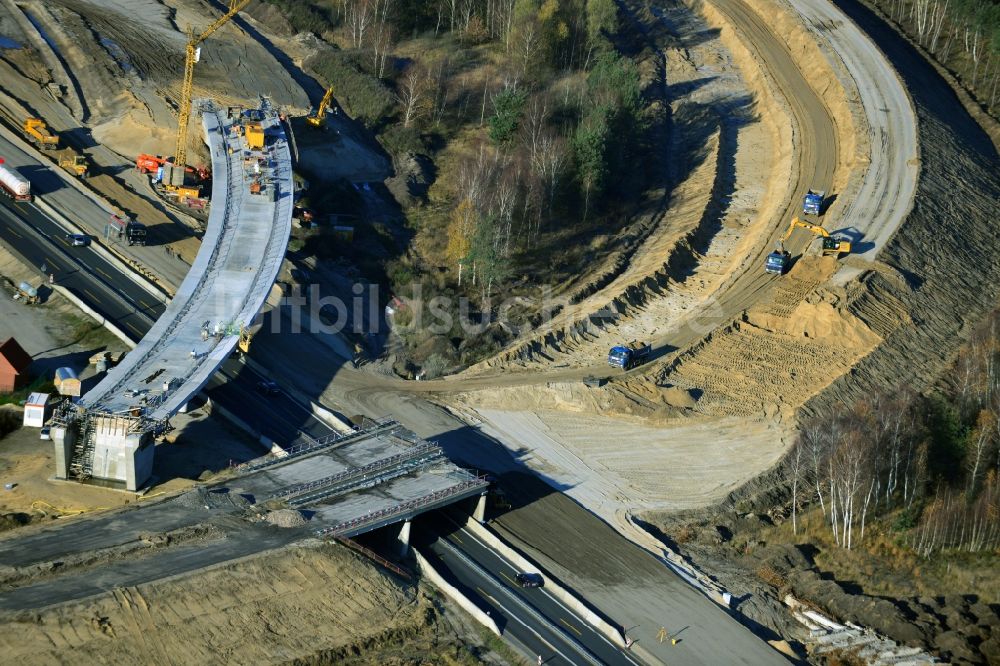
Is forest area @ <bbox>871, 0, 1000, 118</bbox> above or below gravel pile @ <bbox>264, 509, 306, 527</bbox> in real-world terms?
above

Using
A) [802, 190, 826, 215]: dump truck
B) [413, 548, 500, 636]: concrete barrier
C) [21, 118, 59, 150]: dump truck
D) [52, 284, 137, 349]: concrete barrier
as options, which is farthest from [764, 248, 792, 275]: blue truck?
[21, 118, 59, 150]: dump truck

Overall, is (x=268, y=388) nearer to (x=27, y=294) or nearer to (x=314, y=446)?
(x=314, y=446)

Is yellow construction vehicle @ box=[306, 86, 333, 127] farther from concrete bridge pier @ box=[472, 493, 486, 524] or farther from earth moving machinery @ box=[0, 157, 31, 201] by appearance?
concrete bridge pier @ box=[472, 493, 486, 524]

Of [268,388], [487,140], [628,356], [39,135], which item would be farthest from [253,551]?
[487,140]

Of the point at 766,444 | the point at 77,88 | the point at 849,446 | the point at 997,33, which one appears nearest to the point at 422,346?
the point at 766,444

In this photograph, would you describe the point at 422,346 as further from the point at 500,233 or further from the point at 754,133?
the point at 754,133

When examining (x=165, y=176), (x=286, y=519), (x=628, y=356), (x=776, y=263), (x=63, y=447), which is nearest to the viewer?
(x=286, y=519)
